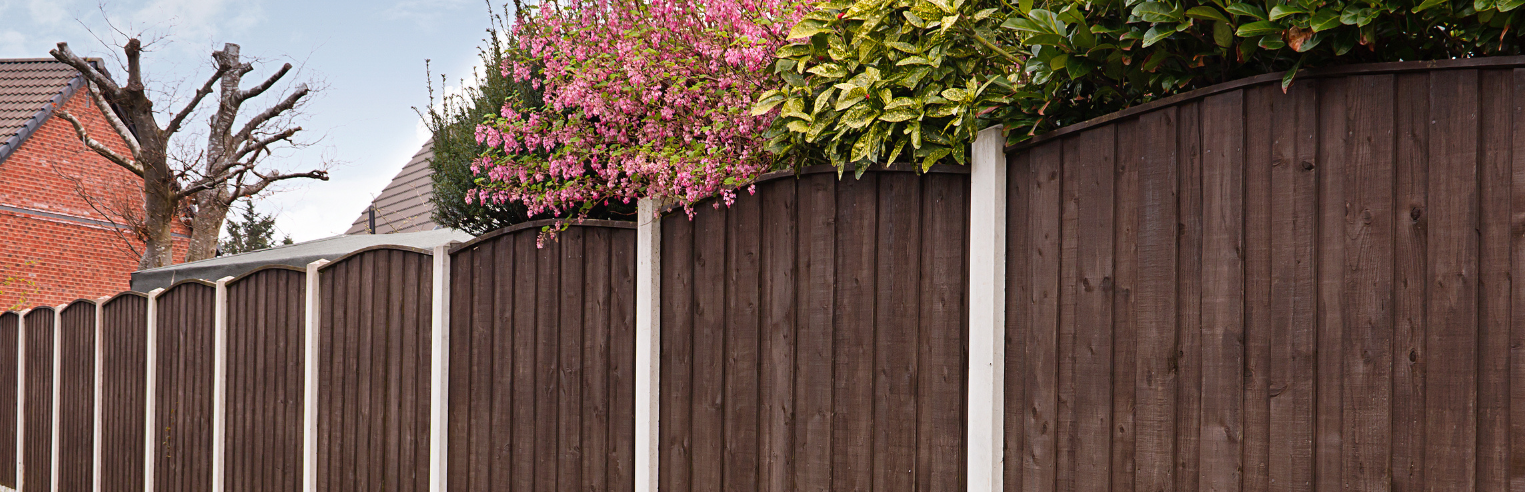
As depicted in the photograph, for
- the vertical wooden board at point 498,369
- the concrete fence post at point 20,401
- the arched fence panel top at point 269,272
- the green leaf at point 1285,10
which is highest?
the green leaf at point 1285,10

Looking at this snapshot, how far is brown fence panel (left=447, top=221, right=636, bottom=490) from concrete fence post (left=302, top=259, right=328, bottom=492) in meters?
1.21

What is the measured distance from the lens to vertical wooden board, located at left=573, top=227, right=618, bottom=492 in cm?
385

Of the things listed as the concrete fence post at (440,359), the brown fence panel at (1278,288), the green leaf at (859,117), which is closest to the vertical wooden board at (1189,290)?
the brown fence panel at (1278,288)

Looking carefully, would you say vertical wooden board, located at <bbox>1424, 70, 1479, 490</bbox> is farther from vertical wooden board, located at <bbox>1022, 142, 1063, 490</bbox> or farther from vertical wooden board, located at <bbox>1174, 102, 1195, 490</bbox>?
vertical wooden board, located at <bbox>1022, 142, 1063, 490</bbox>

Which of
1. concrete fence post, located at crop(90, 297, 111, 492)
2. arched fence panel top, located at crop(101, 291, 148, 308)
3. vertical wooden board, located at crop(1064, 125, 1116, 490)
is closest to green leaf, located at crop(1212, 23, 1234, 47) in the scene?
vertical wooden board, located at crop(1064, 125, 1116, 490)

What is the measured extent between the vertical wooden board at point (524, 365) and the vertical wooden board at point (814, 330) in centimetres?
135

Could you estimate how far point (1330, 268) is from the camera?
7.73 feet

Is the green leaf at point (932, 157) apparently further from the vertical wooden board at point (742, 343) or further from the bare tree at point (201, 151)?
the bare tree at point (201, 151)

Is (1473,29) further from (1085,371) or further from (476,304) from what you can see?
(476,304)

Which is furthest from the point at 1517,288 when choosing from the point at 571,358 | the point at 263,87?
the point at 263,87

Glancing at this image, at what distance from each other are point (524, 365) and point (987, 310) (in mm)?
2145

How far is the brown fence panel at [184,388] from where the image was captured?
599 centimetres

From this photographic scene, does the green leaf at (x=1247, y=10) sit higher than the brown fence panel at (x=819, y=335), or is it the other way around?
the green leaf at (x=1247, y=10)

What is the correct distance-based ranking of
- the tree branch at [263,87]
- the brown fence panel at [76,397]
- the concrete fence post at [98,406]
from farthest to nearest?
1. the tree branch at [263,87]
2. the brown fence panel at [76,397]
3. the concrete fence post at [98,406]
